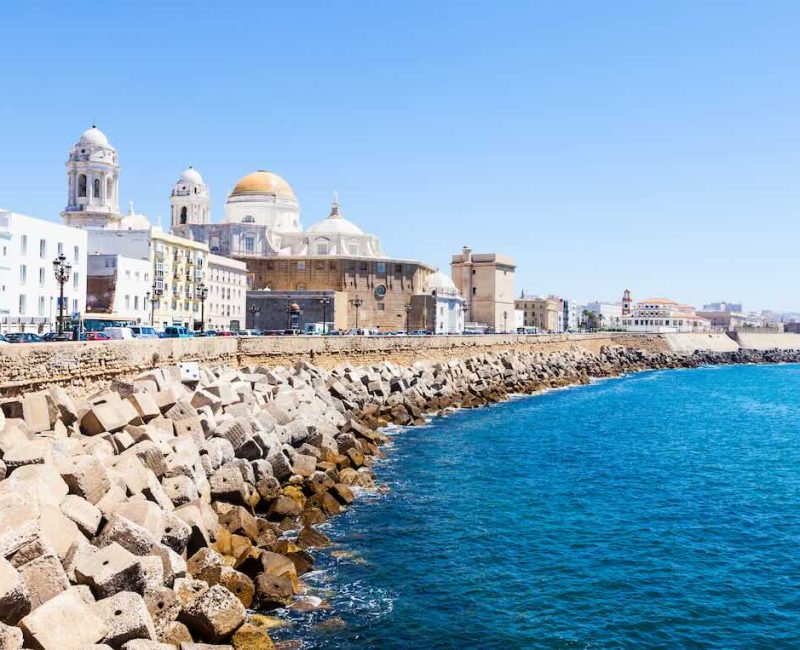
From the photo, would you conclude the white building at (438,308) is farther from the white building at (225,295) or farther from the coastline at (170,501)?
the coastline at (170,501)

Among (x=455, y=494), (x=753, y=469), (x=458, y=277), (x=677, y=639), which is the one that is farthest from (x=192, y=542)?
(x=458, y=277)

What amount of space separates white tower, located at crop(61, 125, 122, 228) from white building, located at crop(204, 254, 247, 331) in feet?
30.5

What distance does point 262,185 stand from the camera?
311 feet

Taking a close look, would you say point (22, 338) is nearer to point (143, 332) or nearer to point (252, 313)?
point (143, 332)

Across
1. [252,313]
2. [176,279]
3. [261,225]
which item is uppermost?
[261,225]

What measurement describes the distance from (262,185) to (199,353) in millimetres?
65247

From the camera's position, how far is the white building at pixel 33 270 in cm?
3881

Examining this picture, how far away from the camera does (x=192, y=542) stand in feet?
48.5

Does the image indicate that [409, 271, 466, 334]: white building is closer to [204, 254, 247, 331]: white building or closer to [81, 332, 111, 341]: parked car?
[204, 254, 247, 331]: white building

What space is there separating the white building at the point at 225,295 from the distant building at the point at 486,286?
45.6 meters

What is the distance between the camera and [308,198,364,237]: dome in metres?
91.4

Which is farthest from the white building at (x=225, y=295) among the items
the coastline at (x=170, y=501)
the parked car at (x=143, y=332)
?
the coastline at (x=170, y=501)

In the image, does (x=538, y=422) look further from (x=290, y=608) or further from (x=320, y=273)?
(x=320, y=273)

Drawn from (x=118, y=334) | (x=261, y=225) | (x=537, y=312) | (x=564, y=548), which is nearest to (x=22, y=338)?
(x=118, y=334)
